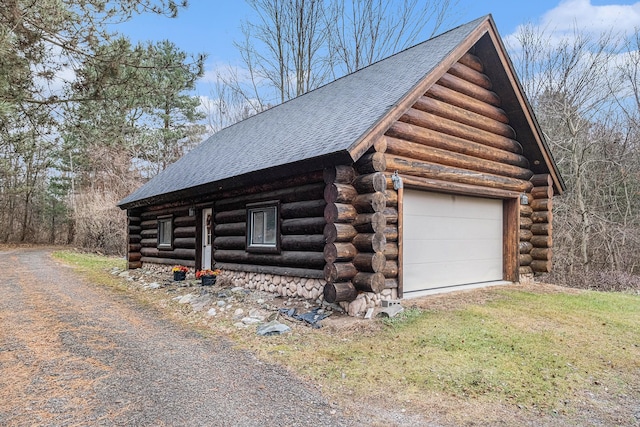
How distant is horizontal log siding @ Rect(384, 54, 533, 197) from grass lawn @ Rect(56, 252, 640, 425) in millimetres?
2550

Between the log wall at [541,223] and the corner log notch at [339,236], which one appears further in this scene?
the log wall at [541,223]

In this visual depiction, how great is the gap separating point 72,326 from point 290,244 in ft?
12.4

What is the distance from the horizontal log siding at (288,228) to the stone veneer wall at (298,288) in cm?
16

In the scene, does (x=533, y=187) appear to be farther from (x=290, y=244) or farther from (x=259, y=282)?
(x=259, y=282)

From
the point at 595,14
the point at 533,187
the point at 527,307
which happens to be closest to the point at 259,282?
the point at 527,307

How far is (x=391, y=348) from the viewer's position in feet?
16.8

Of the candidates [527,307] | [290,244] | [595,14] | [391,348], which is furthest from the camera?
[595,14]

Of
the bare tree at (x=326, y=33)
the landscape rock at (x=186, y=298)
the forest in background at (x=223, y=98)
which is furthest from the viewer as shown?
the bare tree at (x=326, y=33)

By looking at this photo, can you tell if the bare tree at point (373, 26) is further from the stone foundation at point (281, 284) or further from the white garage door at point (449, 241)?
the stone foundation at point (281, 284)

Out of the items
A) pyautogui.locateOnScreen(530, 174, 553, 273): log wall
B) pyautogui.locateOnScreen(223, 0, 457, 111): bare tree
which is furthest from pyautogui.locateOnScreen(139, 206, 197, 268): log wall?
pyautogui.locateOnScreen(223, 0, 457, 111): bare tree

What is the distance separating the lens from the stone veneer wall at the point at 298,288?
6555 millimetres

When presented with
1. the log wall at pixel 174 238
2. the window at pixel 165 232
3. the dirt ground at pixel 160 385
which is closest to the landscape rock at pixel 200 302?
the dirt ground at pixel 160 385

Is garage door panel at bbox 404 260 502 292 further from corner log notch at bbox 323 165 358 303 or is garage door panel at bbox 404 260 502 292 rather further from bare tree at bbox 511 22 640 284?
bare tree at bbox 511 22 640 284

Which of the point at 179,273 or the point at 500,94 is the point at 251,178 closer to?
the point at 179,273
